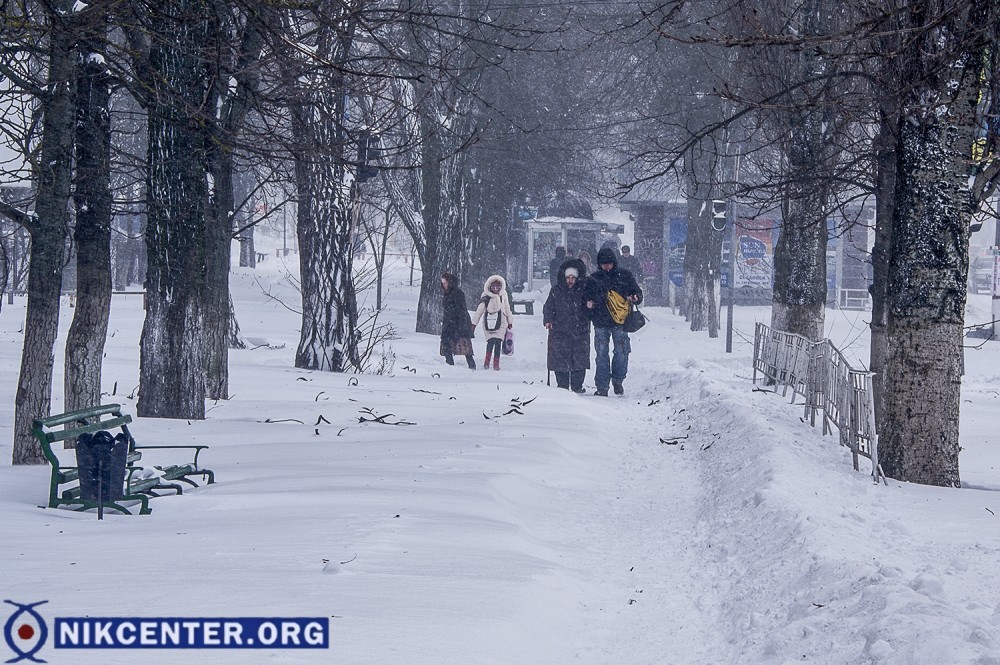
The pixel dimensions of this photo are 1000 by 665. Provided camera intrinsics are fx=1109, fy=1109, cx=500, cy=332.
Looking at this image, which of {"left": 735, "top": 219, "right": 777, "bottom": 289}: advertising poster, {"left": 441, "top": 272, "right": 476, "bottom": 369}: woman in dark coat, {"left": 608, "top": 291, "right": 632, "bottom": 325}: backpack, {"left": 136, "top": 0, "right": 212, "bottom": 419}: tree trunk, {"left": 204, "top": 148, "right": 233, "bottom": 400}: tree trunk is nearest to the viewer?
{"left": 136, "top": 0, "right": 212, "bottom": 419}: tree trunk

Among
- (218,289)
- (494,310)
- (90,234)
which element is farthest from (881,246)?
(90,234)

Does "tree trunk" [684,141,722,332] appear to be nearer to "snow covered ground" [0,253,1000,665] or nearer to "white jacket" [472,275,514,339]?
"white jacket" [472,275,514,339]

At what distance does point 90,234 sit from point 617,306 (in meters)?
7.99

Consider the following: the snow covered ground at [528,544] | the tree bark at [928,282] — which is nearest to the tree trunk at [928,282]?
the tree bark at [928,282]

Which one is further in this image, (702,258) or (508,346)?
(702,258)

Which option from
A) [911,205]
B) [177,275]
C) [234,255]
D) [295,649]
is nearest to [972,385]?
[911,205]

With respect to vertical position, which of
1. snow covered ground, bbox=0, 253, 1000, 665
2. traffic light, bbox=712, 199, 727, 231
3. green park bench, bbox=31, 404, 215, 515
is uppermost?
traffic light, bbox=712, 199, 727, 231

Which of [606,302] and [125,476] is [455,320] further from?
[125,476]

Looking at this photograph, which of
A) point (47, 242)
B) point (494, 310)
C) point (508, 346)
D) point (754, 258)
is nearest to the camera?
point (47, 242)

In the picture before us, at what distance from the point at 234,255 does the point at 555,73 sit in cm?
4754

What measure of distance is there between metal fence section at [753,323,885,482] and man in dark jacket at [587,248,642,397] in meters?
1.96

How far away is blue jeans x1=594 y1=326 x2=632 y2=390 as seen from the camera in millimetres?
15016

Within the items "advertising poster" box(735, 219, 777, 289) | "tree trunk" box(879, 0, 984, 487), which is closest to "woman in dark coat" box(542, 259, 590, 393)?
"tree trunk" box(879, 0, 984, 487)

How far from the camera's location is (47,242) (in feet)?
25.8
